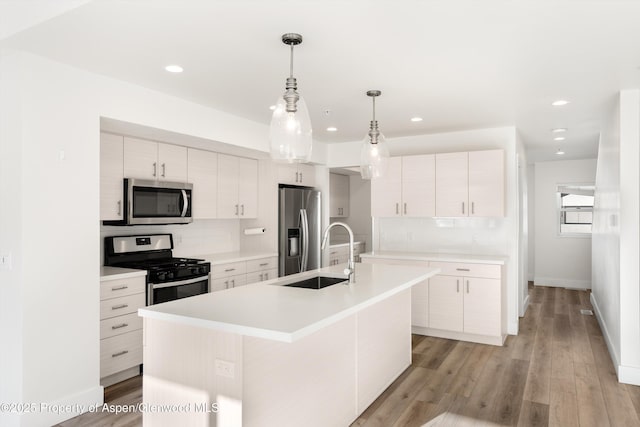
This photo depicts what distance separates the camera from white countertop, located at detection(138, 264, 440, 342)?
1844mm

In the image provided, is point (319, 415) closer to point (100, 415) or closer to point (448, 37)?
point (100, 415)

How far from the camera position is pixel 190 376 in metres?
2.06

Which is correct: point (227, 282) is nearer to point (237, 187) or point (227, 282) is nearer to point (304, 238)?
point (237, 187)

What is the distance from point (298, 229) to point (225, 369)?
12.5ft

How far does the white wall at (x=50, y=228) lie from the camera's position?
2674 millimetres

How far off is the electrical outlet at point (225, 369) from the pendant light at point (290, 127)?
3.61ft

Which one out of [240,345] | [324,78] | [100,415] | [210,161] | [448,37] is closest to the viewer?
[240,345]

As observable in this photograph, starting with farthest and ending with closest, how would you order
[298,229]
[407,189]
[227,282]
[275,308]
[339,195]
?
[339,195], [298,229], [407,189], [227,282], [275,308]

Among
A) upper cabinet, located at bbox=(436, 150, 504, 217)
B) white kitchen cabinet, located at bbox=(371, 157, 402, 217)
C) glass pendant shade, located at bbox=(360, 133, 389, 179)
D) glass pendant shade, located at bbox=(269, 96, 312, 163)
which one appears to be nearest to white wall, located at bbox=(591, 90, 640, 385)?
upper cabinet, located at bbox=(436, 150, 504, 217)

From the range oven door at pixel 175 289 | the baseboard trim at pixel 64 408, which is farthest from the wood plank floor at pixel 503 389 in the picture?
the range oven door at pixel 175 289

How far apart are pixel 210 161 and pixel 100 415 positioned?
2.67 meters

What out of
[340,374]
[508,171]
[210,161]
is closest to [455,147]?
[508,171]

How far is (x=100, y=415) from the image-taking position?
9.57 ft

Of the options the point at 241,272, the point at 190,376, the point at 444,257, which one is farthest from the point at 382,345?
the point at 241,272
